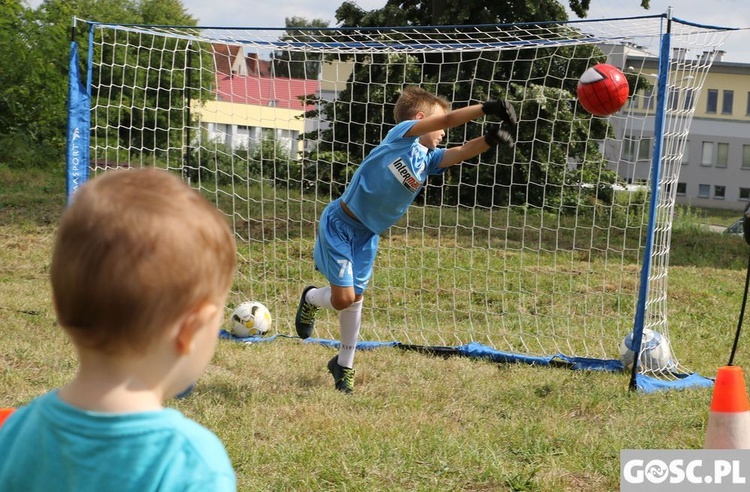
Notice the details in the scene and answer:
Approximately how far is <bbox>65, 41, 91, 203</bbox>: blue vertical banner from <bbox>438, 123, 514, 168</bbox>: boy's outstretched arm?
2820 mm

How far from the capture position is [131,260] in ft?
4.17

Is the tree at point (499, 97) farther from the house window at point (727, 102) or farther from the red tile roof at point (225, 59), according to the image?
the house window at point (727, 102)

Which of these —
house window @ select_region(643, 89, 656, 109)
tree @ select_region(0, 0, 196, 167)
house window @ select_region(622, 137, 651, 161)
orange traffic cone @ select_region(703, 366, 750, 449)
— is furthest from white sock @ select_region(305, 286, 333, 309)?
tree @ select_region(0, 0, 196, 167)

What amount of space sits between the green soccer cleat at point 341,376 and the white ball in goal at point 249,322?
151 cm

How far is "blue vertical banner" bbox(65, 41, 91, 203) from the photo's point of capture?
6.50 m

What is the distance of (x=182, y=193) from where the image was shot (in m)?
1.35

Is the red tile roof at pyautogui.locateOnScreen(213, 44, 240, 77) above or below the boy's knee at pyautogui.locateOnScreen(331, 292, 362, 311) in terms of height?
above

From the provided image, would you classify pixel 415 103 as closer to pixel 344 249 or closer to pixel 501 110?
pixel 344 249

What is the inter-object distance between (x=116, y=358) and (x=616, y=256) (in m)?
10.1

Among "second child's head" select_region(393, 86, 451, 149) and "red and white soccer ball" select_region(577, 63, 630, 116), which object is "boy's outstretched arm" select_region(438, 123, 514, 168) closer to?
"second child's head" select_region(393, 86, 451, 149)

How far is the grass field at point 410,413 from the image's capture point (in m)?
3.67

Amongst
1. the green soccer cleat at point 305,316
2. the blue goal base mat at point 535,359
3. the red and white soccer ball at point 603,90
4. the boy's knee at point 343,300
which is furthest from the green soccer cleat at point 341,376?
the red and white soccer ball at point 603,90

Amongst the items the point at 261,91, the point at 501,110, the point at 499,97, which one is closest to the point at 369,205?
the point at 501,110

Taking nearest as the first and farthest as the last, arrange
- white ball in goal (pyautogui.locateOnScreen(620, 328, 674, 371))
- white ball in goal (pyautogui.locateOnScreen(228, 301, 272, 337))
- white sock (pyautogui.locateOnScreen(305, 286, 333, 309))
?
1. white sock (pyautogui.locateOnScreen(305, 286, 333, 309))
2. white ball in goal (pyautogui.locateOnScreen(620, 328, 674, 371))
3. white ball in goal (pyautogui.locateOnScreen(228, 301, 272, 337))
